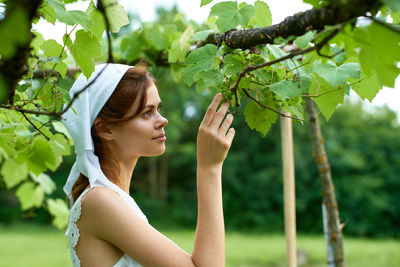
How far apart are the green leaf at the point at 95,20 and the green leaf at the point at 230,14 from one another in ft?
1.06

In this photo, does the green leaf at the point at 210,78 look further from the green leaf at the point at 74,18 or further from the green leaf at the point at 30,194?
the green leaf at the point at 30,194

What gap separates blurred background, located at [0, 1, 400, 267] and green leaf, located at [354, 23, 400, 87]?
15514 millimetres

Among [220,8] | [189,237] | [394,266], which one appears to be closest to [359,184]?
[394,266]

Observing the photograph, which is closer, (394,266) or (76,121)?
(76,121)

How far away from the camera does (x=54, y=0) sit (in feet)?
3.11

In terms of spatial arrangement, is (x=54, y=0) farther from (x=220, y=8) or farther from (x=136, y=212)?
(x=136, y=212)

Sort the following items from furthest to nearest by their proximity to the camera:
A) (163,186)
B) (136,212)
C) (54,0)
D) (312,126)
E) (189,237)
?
(163,186) < (189,237) < (312,126) < (136,212) < (54,0)

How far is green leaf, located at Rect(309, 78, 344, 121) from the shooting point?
1.01m

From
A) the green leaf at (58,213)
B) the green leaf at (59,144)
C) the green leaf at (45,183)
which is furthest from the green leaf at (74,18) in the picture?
the green leaf at (58,213)

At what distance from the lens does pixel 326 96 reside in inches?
40.4

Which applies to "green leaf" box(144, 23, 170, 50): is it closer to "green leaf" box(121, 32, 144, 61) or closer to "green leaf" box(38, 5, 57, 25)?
"green leaf" box(121, 32, 144, 61)

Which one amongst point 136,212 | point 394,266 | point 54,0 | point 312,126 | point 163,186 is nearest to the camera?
point 54,0

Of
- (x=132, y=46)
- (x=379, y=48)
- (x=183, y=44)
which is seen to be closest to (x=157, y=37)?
(x=132, y=46)

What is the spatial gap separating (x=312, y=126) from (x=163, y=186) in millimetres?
20144
